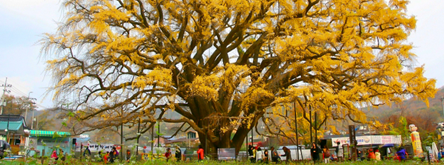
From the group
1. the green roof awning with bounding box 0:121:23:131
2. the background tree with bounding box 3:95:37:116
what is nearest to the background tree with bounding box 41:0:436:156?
the green roof awning with bounding box 0:121:23:131

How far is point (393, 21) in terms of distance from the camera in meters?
15.2

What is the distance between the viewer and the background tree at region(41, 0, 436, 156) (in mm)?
14102

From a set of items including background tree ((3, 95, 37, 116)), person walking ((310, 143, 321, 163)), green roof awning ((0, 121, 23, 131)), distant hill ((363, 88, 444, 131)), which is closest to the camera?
person walking ((310, 143, 321, 163))

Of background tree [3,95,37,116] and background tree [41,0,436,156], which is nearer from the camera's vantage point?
background tree [41,0,436,156]

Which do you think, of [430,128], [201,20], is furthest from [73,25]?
[430,128]

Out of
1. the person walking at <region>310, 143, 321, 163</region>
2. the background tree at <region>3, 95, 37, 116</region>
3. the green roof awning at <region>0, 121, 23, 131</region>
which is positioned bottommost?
the person walking at <region>310, 143, 321, 163</region>

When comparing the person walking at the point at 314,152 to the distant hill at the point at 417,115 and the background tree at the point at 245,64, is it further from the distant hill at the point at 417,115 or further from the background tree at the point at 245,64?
the distant hill at the point at 417,115

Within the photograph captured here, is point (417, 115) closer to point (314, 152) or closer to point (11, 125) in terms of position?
point (314, 152)

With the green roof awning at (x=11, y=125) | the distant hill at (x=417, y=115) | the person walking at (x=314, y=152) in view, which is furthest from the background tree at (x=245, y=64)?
the distant hill at (x=417, y=115)

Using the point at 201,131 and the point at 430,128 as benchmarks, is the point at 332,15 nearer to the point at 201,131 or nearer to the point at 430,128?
the point at 201,131

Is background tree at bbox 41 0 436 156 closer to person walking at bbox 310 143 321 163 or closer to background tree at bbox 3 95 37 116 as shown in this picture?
person walking at bbox 310 143 321 163

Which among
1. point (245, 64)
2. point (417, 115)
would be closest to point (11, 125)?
point (245, 64)

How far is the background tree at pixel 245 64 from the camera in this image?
14102 mm

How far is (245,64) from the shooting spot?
15.1 meters
